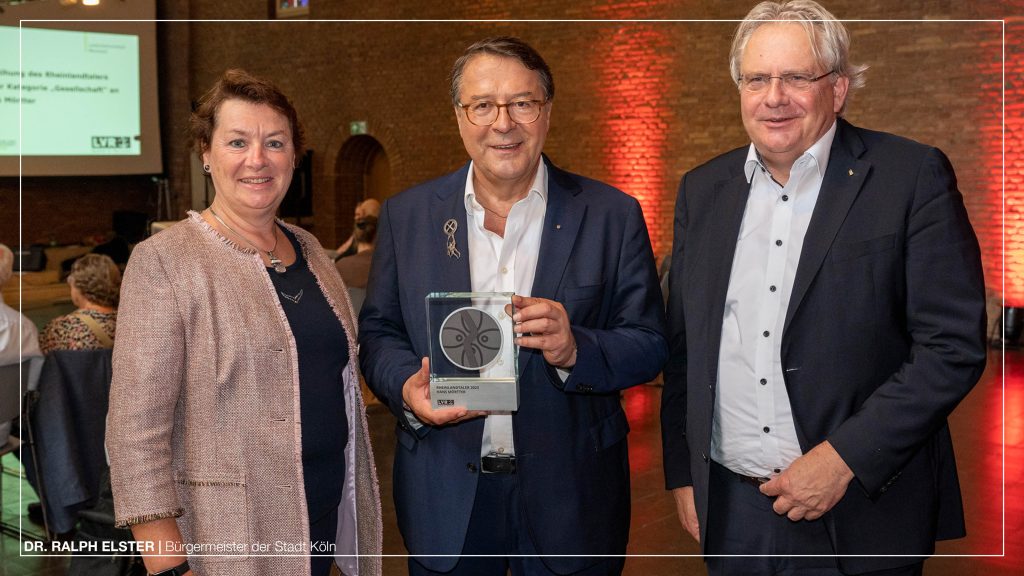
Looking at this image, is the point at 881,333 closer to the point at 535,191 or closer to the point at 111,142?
the point at 535,191

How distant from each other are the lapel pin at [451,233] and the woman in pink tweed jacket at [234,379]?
0.28m

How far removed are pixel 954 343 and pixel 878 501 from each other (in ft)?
1.24

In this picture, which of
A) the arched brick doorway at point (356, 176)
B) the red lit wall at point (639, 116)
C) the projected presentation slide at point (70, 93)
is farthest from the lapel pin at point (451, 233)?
the arched brick doorway at point (356, 176)

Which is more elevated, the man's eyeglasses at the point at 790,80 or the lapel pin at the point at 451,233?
the man's eyeglasses at the point at 790,80

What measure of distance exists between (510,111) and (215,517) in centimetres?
106

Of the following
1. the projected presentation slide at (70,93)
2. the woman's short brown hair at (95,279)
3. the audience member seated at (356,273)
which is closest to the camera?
the woman's short brown hair at (95,279)

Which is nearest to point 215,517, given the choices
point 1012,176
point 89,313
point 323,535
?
point 323,535

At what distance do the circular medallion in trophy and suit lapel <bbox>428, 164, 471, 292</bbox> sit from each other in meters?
0.18

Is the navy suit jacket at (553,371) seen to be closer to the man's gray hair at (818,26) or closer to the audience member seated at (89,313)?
the man's gray hair at (818,26)

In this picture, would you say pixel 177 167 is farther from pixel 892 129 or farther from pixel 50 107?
pixel 892 129

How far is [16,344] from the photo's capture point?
4129 mm

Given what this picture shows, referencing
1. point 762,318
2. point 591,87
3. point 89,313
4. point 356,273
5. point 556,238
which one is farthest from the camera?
point 591,87

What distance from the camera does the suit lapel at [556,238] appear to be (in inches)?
79.3

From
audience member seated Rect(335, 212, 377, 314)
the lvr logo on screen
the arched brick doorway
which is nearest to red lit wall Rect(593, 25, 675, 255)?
the arched brick doorway
